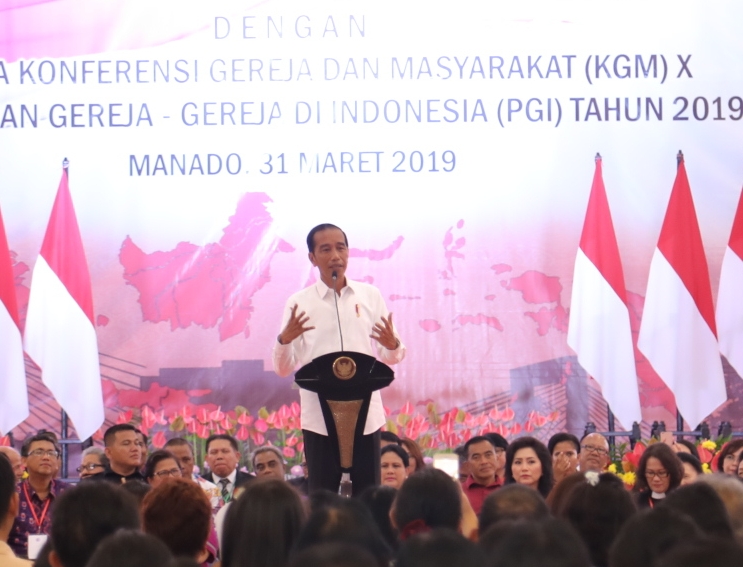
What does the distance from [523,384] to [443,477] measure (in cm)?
414

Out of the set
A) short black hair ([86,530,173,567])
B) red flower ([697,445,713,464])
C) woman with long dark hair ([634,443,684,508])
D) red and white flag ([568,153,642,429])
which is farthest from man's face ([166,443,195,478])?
short black hair ([86,530,173,567])

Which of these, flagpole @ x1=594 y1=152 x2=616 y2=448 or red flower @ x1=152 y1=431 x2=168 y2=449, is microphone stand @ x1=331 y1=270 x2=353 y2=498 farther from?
flagpole @ x1=594 y1=152 x2=616 y2=448

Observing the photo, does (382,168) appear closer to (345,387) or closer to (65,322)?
(65,322)

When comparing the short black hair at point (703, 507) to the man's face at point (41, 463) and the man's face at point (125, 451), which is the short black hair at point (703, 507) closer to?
the man's face at point (41, 463)

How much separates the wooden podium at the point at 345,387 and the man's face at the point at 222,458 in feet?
7.18

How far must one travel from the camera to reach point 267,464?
18.6ft

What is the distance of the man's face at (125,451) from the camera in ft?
17.1

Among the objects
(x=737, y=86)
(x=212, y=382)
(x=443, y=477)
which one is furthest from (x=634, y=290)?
(x=443, y=477)

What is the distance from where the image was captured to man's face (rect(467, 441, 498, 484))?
5.15m

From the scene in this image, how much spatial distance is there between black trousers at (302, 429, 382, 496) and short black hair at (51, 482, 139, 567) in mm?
1407

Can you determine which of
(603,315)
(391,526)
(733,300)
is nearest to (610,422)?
(603,315)

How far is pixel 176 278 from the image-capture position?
22.9ft

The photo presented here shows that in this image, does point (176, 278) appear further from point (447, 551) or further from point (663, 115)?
point (447, 551)

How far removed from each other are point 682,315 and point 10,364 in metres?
4.07
